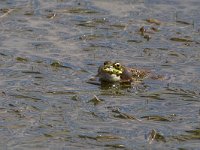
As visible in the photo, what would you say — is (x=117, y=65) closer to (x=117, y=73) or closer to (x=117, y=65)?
(x=117, y=65)

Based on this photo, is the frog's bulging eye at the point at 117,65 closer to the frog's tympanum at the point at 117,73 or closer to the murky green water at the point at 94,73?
the frog's tympanum at the point at 117,73

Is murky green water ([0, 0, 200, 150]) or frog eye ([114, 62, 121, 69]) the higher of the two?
frog eye ([114, 62, 121, 69])

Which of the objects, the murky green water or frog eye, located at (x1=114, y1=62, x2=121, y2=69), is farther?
frog eye, located at (x1=114, y1=62, x2=121, y2=69)

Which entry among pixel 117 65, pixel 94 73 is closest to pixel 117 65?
pixel 117 65

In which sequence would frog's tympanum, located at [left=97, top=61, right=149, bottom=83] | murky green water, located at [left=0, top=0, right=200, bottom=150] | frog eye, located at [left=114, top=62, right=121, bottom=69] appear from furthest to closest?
1. frog eye, located at [left=114, top=62, right=121, bottom=69]
2. frog's tympanum, located at [left=97, top=61, right=149, bottom=83]
3. murky green water, located at [left=0, top=0, right=200, bottom=150]

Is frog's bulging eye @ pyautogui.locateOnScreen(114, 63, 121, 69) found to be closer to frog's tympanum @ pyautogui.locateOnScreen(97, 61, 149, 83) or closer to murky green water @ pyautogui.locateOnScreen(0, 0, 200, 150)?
frog's tympanum @ pyautogui.locateOnScreen(97, 61, 149, 83)

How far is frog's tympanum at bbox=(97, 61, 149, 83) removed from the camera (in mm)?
13734

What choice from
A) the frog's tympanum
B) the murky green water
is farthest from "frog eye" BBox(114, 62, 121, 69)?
the murky green water

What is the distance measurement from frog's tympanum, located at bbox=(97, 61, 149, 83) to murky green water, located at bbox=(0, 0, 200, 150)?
19cm

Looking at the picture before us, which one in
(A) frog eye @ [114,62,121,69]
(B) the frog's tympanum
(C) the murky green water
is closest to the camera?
(C) the murky green water

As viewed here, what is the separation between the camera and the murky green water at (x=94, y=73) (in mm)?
10703

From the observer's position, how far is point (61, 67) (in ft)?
46.7

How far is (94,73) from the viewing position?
14047 millimetres

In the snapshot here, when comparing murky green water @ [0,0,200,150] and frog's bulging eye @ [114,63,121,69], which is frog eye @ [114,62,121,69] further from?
murky green water @ [0,0,200,150]
